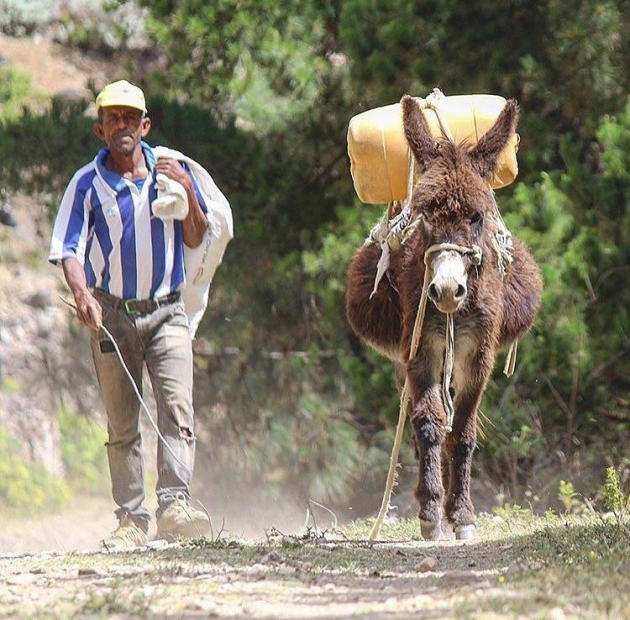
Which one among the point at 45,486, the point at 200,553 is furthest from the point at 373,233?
the point at 45,486

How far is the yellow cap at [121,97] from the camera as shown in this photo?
22.9 ft

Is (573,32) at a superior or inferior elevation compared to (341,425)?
superior

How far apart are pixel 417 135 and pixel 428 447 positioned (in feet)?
5.38

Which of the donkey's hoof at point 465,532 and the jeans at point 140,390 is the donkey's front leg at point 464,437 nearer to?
the donkey's hoof at point 465,532

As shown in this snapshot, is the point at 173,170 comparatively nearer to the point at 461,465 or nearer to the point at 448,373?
the point at 448,373

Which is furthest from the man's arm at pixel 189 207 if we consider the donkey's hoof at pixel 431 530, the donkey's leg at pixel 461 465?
the donkey's hoof at pixel 431 530

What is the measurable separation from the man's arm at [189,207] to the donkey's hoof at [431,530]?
2.07 metres

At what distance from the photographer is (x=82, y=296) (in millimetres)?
6629

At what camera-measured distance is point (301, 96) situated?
542 inches

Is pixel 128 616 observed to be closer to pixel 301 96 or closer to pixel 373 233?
pixel 373 233

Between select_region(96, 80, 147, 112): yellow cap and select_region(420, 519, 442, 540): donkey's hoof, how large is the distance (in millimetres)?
2758

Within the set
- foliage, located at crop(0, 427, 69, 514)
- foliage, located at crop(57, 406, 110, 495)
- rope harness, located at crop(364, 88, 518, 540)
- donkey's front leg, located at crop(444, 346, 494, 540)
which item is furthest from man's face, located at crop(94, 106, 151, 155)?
foliage, located at crop(57, 406, 110, 495)

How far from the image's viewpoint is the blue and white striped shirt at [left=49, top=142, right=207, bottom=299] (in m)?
6.98

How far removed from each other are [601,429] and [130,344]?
575 cm
